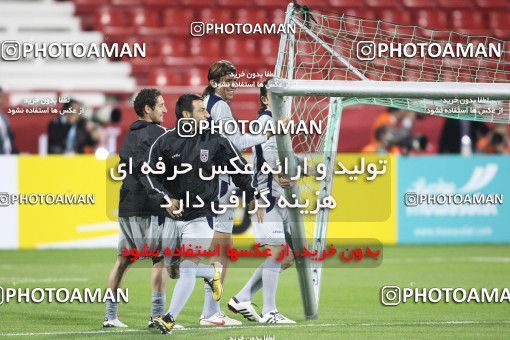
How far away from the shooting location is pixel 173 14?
59.7 ft

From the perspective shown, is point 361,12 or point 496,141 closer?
point 496,141

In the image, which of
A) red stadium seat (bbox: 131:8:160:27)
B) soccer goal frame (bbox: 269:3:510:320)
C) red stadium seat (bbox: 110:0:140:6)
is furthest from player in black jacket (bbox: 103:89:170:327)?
red stadium seat (bbox: 110:0:140:6)

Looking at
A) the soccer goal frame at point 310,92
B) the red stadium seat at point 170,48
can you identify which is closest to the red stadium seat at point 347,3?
the red stadium seat at point 170,48

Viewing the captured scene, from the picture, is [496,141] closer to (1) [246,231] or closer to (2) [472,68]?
(1) [246,231]

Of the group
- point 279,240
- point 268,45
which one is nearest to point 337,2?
point 268,45

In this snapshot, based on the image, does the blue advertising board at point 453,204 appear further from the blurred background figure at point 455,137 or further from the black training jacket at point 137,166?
the black training jacket at point 137,166

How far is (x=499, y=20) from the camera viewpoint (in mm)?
19656

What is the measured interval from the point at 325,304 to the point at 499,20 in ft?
36.7

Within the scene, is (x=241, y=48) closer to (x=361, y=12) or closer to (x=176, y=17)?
(x=176, y=17)

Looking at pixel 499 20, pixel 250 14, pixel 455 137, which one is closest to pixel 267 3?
pixel 250 14

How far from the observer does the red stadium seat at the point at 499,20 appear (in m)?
19.5

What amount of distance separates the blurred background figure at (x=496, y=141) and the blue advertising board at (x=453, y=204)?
1.04 metres

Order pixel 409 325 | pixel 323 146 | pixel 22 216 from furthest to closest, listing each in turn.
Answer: pixel 22 216 < pixel 323 146 < pixel 409 325

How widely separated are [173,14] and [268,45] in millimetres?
1625
